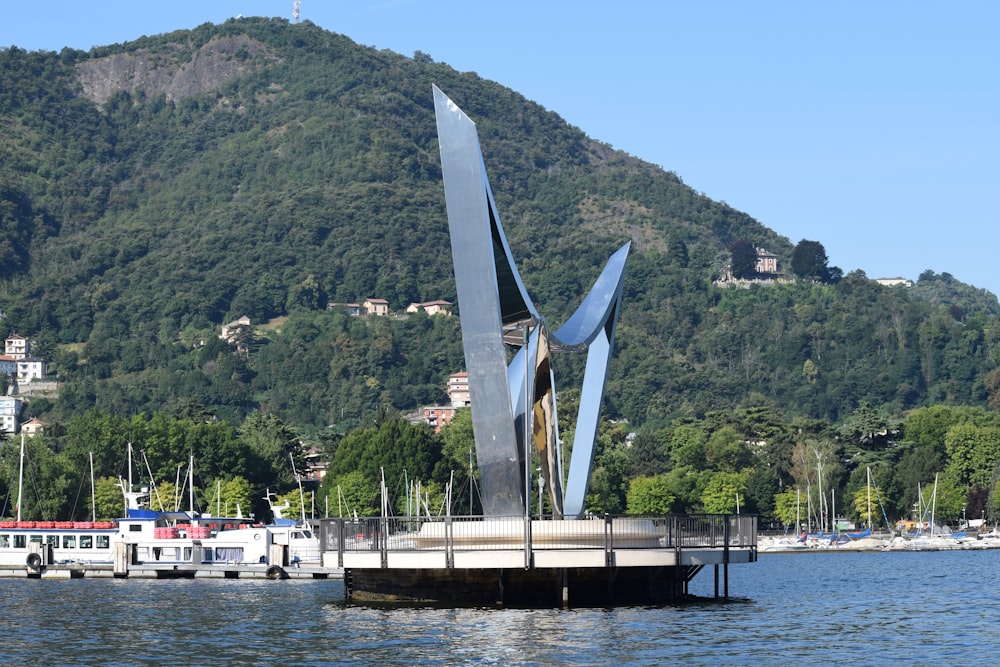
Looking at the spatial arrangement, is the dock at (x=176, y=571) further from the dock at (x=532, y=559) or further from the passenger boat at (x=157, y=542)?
the dock at (x=532, y=559)

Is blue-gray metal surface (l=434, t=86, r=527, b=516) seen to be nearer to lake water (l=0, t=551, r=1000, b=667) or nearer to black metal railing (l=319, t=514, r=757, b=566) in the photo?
black metal railing (l=319, t=514, r=757, b=566)

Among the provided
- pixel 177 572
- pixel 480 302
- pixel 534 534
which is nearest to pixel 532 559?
pixel 534 534

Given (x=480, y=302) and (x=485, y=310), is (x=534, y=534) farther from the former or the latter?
(x=480, y=302)

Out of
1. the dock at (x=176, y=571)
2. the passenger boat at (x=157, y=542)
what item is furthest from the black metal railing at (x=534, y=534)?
the passenger boat at (x=157, y=542)

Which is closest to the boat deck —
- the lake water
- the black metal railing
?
the lake water

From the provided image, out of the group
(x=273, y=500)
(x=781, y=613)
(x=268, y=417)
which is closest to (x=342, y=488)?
(x=273, y=500)

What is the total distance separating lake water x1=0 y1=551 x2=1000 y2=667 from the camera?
42812 mm

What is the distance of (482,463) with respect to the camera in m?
52.0

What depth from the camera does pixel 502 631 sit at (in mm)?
46406

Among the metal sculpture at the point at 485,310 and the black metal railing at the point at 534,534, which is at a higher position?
the metal sculpture at the point at 485,310

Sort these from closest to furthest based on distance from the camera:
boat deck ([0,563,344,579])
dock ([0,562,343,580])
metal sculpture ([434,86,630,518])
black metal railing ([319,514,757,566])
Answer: metal sculpture ([434,86,630,518]) → black metal railing ([319,514,757,566]) → boat deck ([0,563,344,579]) → dock ([0,562,343,580])

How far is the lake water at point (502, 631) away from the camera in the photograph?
4281 cm

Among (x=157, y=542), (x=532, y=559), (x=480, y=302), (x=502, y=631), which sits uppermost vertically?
(x=480, y=302)

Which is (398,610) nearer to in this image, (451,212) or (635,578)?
(635,578)
